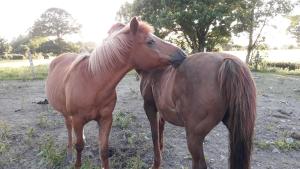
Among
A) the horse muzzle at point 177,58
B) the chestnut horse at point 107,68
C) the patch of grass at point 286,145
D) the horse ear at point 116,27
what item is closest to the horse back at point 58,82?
the chestnut horse at point 107,68

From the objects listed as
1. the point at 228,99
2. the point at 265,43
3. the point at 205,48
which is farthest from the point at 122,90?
the point at 265,43

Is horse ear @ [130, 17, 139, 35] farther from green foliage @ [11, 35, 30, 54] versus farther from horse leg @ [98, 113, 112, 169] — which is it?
green foliage @ [11, 35, 30, 54]

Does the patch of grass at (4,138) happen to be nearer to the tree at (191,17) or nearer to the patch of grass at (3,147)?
the patch of grass at (3,147)

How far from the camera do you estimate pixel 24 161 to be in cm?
417

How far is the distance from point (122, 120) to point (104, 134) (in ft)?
5.89

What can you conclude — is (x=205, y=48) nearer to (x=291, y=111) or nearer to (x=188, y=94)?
(x=291, y=111)

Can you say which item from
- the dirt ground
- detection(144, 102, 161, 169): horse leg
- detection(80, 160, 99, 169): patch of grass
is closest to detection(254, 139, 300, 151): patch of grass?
the dirt ground

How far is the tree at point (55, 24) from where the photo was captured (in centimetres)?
4356

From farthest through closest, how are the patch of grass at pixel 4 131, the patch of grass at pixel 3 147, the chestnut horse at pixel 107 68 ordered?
the patch of grass at pixel 4 131, the patch of grass at pixel 3 147, the chestnut horse at pixel 107 68

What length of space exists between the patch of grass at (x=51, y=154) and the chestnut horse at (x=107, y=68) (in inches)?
13.8

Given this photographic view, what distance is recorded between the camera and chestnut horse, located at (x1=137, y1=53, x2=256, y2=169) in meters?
2.58

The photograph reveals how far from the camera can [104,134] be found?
369 centimetres

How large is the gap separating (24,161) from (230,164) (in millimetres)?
2818

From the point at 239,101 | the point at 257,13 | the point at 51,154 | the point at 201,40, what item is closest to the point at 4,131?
the point at 51,154
